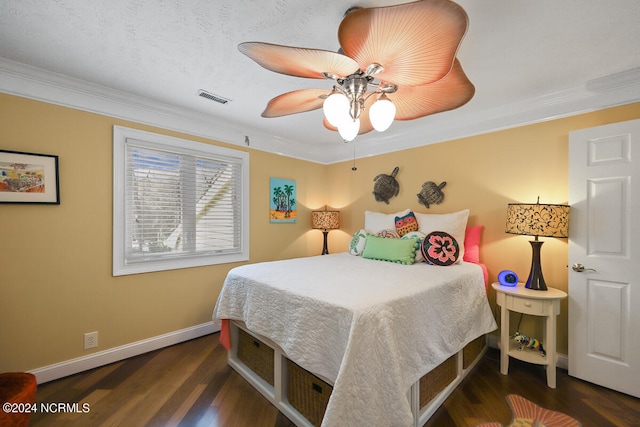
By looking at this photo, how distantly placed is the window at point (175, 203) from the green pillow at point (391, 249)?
154 centimetres

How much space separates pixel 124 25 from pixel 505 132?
3.16 metres

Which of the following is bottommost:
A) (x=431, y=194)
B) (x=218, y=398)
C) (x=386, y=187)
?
(x=218, y=398)

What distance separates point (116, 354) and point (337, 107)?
278 cm

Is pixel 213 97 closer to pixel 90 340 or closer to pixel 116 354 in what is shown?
pixel 90 340

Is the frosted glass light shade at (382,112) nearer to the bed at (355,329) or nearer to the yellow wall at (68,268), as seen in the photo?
the bed at (355,329)

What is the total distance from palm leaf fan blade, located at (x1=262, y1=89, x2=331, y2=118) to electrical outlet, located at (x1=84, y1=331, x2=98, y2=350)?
7.68ft

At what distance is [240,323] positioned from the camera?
221 cm

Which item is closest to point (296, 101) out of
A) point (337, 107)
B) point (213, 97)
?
point (337, 107)

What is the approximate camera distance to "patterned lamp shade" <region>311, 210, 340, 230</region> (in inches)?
151

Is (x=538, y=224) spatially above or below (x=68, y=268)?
above

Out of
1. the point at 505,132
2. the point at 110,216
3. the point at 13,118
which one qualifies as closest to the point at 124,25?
the point at 13,118

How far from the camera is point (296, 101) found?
5.29ft

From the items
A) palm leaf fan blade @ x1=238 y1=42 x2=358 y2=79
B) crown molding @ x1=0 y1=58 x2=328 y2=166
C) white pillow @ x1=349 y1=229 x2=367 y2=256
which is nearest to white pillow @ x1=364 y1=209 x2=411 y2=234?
white pillow @ x1=349 y1=229 x2=367 y2=256

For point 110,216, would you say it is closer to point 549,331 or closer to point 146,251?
point 146,251
